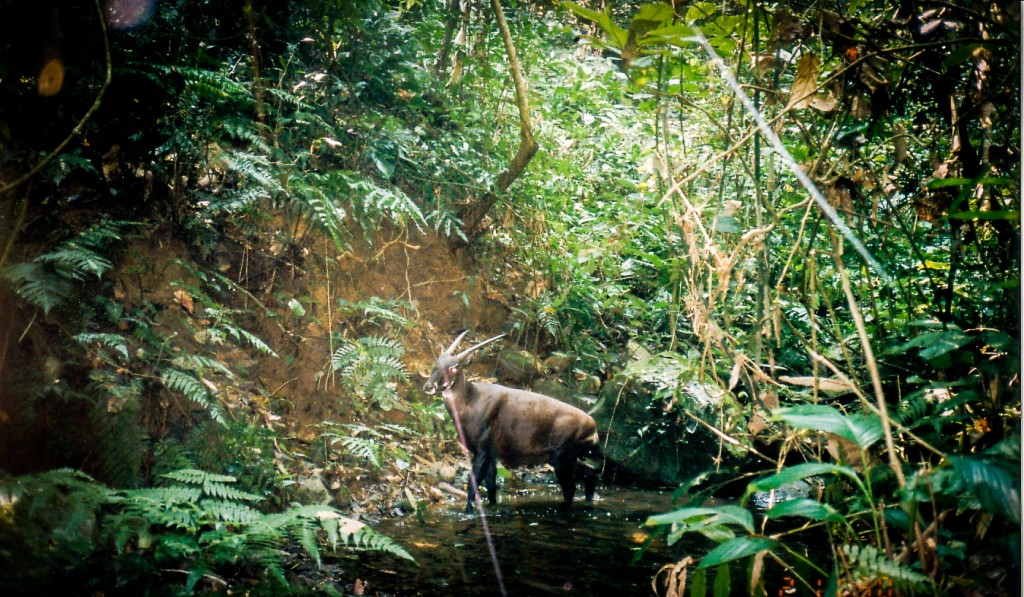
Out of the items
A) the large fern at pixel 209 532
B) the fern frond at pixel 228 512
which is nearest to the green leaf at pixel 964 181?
the large fern at pixel 209 532

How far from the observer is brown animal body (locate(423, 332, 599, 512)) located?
4453 mm

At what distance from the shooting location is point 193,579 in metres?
2.04

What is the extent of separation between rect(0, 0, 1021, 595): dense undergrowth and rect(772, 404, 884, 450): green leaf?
1cm

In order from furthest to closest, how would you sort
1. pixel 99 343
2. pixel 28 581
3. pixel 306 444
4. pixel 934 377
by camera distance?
pixel 306 444 < pixel 99 343 < pixel 934 377 < pixel 28 581

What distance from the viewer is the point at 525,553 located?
3139 mm

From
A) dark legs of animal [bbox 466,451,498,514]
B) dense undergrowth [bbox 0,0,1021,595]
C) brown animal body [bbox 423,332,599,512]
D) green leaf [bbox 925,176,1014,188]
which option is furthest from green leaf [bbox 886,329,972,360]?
dark legs of animal [bbox 466,451,498,514]

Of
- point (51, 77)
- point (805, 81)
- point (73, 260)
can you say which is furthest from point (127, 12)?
point (805, 81)

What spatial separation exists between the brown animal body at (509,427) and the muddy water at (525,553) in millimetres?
287

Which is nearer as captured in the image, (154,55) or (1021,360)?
(1021,360)

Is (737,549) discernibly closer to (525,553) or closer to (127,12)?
(525,553)

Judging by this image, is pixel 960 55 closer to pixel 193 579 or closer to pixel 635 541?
pixel 635 541

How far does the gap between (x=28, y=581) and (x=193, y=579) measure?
17.5 inches

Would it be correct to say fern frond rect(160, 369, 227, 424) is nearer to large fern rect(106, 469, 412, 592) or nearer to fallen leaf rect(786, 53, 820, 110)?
large fern rect(106, 469, 412, 592)

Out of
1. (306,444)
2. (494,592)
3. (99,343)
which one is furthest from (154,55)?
(494,592)
